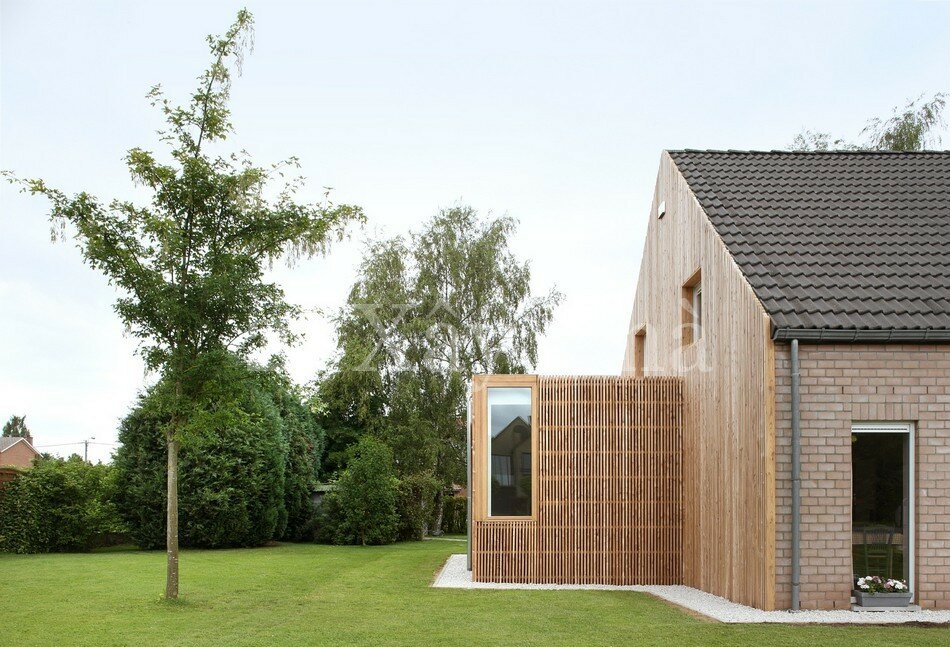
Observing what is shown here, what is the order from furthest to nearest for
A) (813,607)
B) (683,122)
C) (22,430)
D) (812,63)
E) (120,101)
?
(22,430)
(683,122)
(812,63)
(120,101)
(813,607)

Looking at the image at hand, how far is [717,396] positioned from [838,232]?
2537mm

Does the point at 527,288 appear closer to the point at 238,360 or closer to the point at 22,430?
the point at 238,360

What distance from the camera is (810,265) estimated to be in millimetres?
10828

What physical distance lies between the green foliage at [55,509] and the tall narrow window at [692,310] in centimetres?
1216

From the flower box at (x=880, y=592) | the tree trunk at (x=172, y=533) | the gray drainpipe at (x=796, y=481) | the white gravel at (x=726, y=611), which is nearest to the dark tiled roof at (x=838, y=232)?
the gray drainpipe at (x=796, y=481)

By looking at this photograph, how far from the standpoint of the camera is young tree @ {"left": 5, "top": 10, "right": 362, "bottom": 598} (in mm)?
10812

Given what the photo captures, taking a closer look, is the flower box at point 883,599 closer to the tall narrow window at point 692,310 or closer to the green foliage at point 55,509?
the tall narrow window at point 692,310

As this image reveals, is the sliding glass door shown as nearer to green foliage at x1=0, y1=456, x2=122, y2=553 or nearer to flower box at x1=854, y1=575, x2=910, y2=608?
flower box at x1=854, y1=575, x2=910, y2=608

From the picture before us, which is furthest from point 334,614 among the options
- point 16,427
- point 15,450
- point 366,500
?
point 16,427

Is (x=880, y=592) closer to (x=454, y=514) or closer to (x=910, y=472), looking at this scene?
(x=910, y=472)

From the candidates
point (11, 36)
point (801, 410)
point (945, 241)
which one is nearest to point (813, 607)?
point (801, 410)

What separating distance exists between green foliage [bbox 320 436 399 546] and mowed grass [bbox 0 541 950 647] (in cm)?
686

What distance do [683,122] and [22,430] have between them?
66.5 m

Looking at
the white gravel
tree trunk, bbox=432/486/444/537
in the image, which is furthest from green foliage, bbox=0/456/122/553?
tree trunk, bbox=432/486/444/537
